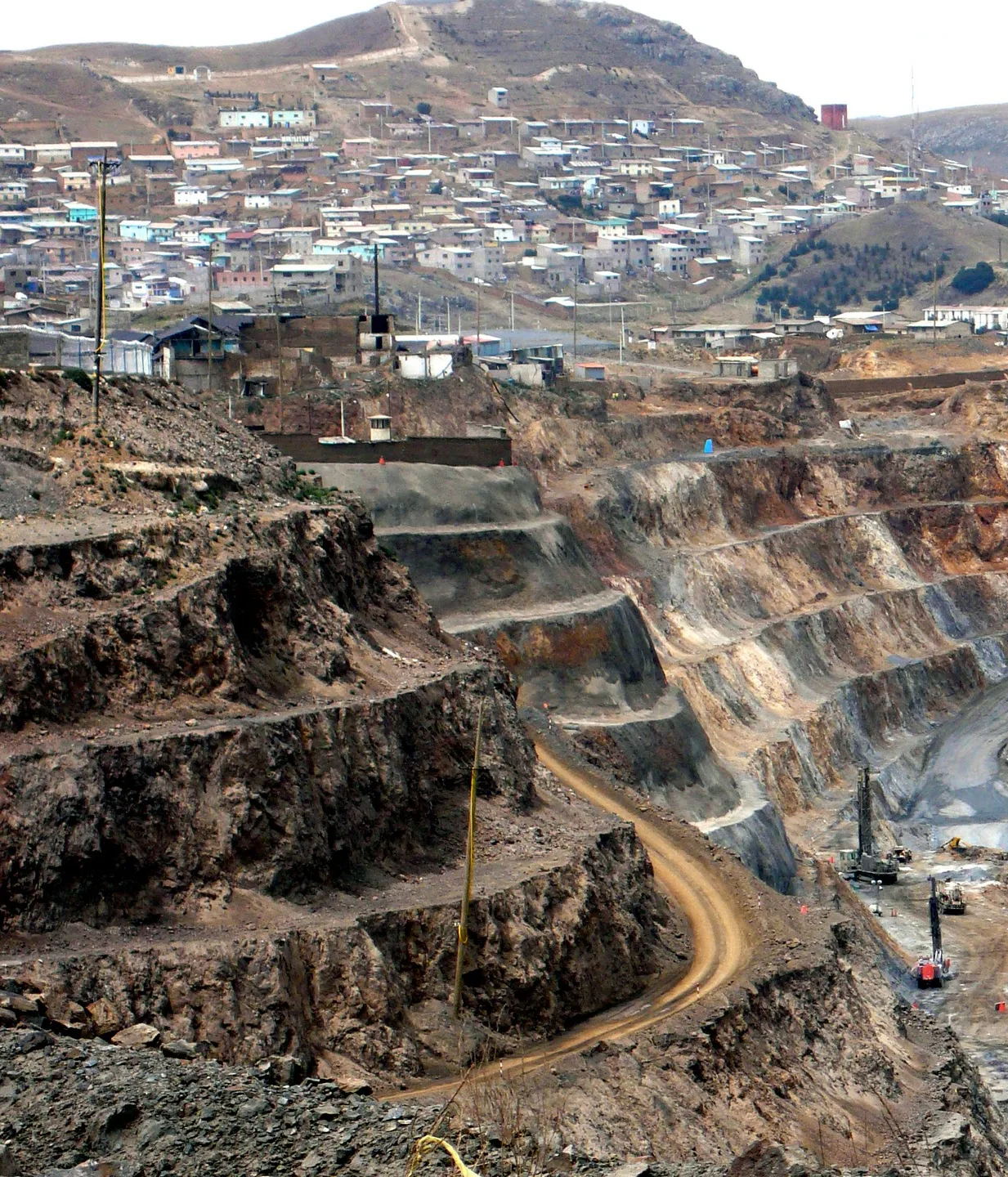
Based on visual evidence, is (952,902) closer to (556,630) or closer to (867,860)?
(867,860)

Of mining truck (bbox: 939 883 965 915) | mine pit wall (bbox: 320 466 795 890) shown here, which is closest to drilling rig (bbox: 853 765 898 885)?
mining truck (bbox: 939 883 965 915)

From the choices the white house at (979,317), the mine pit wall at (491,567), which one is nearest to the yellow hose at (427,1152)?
the mine pit wall at (491,567)

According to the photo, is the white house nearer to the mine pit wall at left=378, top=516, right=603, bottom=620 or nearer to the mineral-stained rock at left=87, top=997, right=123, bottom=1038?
the mine pit wall at left=378, top=516, right=603, bottom=620

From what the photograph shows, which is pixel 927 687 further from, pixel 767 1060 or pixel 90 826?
pixel 90 826

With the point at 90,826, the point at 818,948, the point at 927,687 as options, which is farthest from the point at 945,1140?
the point at 927,687

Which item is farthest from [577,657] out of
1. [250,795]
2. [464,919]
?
[250,795]

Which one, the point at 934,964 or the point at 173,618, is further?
the point at 934,964

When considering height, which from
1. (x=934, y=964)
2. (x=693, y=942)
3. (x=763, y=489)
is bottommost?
(x=934, y=964)
